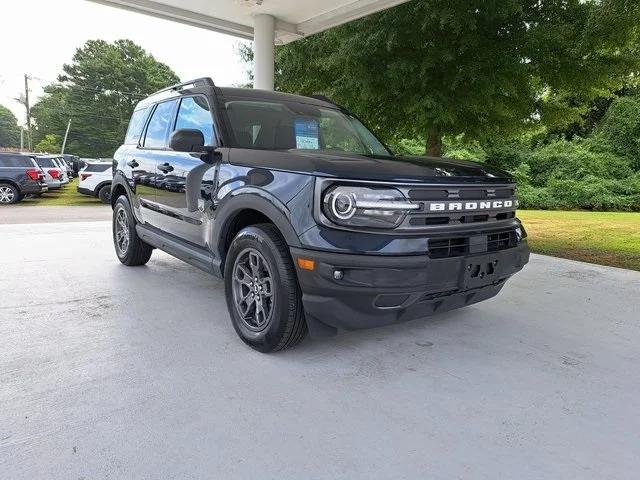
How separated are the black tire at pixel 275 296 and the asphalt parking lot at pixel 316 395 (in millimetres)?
125

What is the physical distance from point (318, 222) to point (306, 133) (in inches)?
60.5

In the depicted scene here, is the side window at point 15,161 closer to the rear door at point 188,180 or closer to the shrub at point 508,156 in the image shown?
the rear door at point 188,180

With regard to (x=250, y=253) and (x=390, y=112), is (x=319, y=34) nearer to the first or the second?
(x=390, y=112)

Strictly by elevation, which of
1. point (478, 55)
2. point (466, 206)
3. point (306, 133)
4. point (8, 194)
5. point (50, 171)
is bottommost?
point (8, 194)

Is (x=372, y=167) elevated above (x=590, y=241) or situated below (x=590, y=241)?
above

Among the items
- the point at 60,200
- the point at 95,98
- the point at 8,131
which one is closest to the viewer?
the point at 60,200

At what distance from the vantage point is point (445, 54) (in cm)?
611

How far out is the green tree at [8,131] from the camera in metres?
83.7

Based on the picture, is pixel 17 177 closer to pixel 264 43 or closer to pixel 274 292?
pixel 264 43

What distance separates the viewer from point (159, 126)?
4512 millimetres

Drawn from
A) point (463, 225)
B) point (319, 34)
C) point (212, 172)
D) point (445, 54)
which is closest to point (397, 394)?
point (463, 225)

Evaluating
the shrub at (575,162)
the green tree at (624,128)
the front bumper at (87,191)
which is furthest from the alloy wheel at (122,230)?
the green tree at (624,128)

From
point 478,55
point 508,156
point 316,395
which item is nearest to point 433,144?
point 478,55

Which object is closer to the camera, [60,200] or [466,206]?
[466,206]
